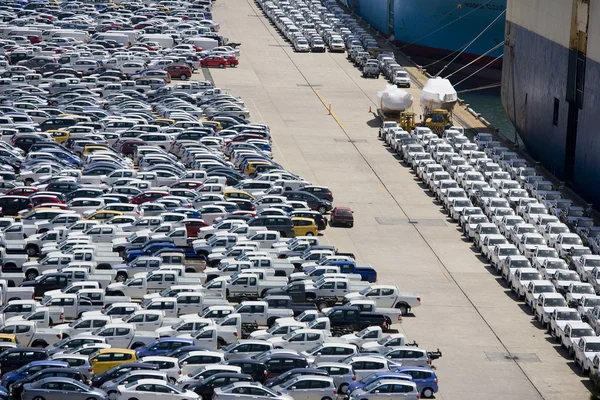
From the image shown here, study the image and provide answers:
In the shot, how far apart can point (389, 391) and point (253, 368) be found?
4.63m

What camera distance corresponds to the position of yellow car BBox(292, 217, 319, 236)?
218 ft

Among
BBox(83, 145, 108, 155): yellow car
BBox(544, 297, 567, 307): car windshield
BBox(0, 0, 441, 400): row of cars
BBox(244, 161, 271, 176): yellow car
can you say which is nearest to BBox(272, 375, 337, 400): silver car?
BBox(0, 0, 441, 400): row of cars

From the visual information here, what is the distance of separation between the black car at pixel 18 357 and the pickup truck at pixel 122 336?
300 cm

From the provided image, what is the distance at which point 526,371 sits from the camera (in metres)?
51.6

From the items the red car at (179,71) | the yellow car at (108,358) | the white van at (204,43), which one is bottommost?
the white van at (204,43)

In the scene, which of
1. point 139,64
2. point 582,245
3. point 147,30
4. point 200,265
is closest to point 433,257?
point 582,245

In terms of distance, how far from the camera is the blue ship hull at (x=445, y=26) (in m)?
122

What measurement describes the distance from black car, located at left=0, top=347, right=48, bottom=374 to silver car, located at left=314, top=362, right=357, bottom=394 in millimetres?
9088

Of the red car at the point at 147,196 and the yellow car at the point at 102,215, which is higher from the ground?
the yellow car at the point at 102,215

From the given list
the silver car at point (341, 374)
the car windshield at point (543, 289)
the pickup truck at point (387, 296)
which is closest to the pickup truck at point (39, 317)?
the silver car at point (341, 374)

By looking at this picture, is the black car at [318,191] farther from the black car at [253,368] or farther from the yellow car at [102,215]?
the black car at [253,368]

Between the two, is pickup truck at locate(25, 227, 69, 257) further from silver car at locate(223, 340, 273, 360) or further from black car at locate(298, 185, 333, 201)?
silver car at locate(223, 340, 273, 360)

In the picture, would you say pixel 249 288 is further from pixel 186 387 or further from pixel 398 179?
pixel 398 179

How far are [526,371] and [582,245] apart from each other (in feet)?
46.9
